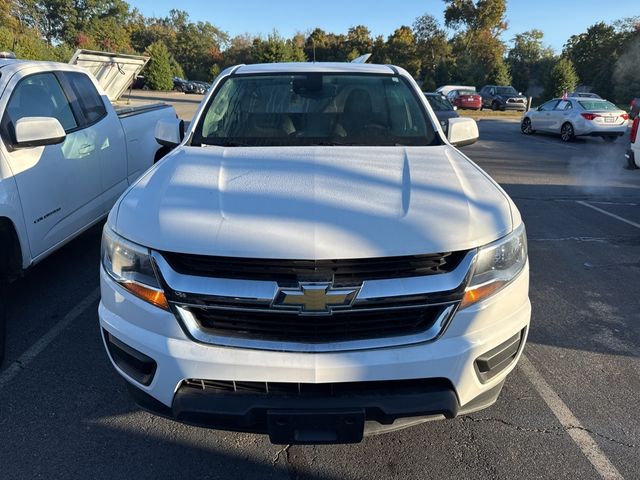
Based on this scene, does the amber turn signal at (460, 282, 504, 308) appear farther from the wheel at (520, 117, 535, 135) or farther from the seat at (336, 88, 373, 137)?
the wheel at (520, 117, 535, 135)

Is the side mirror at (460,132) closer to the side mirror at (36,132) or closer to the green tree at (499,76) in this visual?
the side mirror at (36,132)

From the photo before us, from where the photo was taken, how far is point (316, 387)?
2.00 meters

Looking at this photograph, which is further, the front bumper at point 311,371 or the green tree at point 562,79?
the green tree at point 562,79

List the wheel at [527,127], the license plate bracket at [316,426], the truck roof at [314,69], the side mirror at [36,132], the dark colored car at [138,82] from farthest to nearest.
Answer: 1. the wheel at [527,127]
2. the dark colored car at [138,82]
3. the truck roof at [314,69]
4. the side mirror at [36,132]
5. the license plate bracket at [316,426]

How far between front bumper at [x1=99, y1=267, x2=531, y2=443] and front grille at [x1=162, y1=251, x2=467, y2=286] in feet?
0.72

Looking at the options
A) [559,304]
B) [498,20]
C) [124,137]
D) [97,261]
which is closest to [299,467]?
[559,304]

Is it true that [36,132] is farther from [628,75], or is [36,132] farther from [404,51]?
[404,51]

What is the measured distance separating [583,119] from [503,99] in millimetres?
18424

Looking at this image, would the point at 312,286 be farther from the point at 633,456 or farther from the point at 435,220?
the point at 633,456

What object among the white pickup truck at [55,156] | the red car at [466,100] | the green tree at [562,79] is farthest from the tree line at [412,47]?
the white pickup truck at [55,156]

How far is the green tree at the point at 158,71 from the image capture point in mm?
44500

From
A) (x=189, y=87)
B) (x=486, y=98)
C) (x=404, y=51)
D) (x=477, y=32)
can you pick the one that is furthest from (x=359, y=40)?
(x=486, y=98)

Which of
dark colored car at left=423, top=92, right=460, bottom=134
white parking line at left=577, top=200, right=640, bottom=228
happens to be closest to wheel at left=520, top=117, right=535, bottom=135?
dark colored car at left=423, top=92, right=460, bottom=134

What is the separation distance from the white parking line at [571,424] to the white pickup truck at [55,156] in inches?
134
